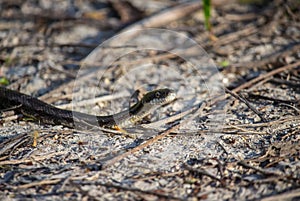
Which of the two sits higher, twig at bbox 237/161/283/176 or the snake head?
the snake head

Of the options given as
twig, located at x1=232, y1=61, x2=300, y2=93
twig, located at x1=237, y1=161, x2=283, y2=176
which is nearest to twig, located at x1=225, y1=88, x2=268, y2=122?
twig, located at x1=232, y1=61, x2=300, y2=93

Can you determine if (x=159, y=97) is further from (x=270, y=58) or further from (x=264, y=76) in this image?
(x=270, y=58)

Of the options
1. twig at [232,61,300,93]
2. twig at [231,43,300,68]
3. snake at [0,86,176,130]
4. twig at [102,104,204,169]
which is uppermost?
twig at [231,43,300,68]

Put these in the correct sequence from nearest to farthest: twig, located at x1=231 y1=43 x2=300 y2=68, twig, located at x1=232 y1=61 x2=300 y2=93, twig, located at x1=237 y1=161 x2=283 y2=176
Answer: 1. twig, located at x1=237 y1=161 x2=283 y2=176
2. twig, located at x1=232 y1=61 x2=300 y2=93
3. twig, located at x1=231 y1=43 x2=300 y2=68

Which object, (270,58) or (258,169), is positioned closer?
(258,169)

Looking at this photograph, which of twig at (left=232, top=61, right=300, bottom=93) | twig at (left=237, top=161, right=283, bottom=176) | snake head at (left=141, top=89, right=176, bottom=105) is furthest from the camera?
twig at (left=232, top=61, right=300, bottom=93)

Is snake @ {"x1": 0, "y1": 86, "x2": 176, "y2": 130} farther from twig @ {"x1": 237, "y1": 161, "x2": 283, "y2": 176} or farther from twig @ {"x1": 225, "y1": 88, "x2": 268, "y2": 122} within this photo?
twig @ {"x1": 237, "y1": 161, "x2": 283, "y2": 176}

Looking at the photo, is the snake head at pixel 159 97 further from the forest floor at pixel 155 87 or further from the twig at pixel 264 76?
the twig at pixel 264 76

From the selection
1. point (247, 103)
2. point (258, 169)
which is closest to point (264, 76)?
point (247, 103)
